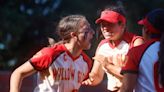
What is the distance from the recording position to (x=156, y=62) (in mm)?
3506

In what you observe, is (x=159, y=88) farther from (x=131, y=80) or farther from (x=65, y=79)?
(x=65, y=79)

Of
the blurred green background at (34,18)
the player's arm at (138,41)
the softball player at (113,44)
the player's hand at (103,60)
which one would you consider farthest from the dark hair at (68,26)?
the blurred green background at (34,18)

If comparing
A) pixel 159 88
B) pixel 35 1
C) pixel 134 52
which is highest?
pixel 35 1

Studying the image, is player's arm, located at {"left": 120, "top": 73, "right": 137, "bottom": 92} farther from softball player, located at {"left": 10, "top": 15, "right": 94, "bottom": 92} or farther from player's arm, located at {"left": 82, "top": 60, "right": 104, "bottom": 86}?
player's arm, located at {"left": 82, "top": 60, "right": 104, "bottom": 86}

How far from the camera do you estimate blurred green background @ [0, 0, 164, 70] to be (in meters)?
11.3

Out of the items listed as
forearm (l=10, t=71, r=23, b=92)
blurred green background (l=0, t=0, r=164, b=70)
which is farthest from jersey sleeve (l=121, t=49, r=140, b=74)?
blurred green background (l=0, t=0, r=164, b=70)

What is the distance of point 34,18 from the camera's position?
1192 centimetres

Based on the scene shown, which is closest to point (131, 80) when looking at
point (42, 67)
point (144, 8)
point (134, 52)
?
point (134, 52)

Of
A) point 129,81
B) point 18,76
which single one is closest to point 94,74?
point 18,76

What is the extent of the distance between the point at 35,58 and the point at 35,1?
8.16 meters

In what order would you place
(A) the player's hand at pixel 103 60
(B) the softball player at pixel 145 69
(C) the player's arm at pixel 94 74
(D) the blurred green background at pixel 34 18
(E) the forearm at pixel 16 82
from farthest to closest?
(D) the blurred green background at pixel 34 18, (C) the player's arm at pixel 94 74, (A) the player's hand at pixel 103 60, (E) the forearm at pixel 16 82, (B) the softball player at pixel 145 69

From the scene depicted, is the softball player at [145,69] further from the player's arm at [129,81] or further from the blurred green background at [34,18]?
the blurred green background at [34,18]

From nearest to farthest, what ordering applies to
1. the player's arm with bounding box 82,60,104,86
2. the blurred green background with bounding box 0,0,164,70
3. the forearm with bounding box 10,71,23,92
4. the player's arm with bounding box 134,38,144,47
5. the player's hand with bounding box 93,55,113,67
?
the forearm with bounding box 10,71,23,92 → the player's hand with bounding box 93,55,113,67 → the player's arm with bounding box 134,38,144,47 → the player's arm with bounding box 82,60,104,86 → the blurred green background with bounding box 0,0,164,70

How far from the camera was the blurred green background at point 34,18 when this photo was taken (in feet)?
37.1
